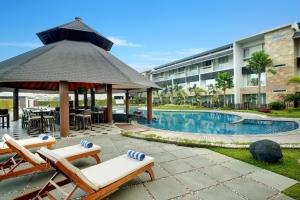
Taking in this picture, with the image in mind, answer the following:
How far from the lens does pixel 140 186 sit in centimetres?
440

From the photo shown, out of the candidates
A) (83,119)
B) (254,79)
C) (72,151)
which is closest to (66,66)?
(83,119)

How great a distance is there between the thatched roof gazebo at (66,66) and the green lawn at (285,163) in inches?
284

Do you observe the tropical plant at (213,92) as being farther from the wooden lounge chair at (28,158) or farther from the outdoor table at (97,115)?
the wooden lounge chair at (28,158)

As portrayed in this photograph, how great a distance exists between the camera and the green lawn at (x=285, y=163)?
4.19 m

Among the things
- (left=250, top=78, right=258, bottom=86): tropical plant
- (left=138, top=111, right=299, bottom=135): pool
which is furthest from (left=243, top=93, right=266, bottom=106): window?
(left=138, top=111, right=299, bottom=135): pool

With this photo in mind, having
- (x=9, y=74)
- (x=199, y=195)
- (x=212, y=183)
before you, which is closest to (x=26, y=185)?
(x=199, y=195)

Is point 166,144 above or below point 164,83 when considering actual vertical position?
below

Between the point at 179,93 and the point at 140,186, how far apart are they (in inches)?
1814

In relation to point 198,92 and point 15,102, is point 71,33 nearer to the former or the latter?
point 15,102

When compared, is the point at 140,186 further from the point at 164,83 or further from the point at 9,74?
the point at 164,83

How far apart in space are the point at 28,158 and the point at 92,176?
72.3 inches

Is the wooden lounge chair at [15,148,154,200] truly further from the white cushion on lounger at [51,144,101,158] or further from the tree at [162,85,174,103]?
the tree at [162,85,174,103]

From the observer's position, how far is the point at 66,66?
11.4 m

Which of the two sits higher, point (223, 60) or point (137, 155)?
point (223, 60)
